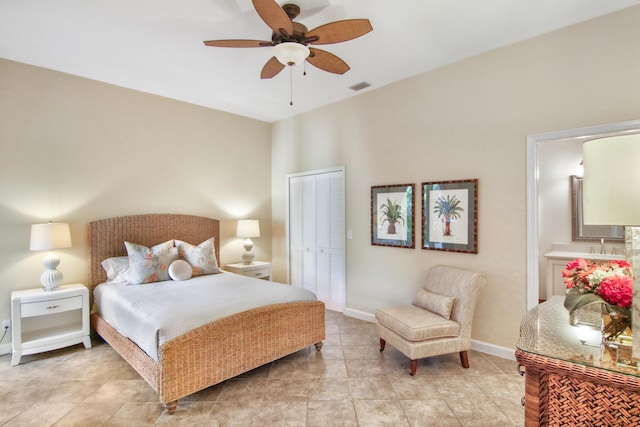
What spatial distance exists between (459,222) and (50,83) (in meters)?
4.50

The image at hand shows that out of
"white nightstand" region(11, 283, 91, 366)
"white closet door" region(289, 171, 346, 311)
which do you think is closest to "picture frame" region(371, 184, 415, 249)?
"white closet door" region(289, 171, 346, 311)

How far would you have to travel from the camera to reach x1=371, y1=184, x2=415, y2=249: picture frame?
12.2 ft

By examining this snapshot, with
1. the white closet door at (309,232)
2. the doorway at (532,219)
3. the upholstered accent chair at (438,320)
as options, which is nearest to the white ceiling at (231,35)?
the doorway at (532,219)

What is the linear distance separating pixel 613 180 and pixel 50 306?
4.15 m

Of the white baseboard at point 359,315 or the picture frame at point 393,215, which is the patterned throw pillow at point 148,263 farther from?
the picture frame at point 393,215

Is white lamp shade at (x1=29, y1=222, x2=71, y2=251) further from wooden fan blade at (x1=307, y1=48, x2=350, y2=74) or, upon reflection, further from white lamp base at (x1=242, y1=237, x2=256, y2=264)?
wooden fan blade at (x1=307, y1=48, x2=350, y2=74)

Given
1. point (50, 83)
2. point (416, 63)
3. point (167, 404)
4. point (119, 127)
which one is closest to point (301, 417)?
point (167, 404)

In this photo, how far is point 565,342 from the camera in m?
1.18

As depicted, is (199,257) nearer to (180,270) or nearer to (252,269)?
(180,270)

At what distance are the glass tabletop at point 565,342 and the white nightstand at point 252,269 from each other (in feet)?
12.0

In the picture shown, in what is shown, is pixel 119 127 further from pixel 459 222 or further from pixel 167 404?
pixel 459 222

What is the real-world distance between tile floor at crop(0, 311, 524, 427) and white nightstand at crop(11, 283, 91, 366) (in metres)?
0.15

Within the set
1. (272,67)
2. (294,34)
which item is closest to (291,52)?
(294,34)

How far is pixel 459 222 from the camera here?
3.33 m
